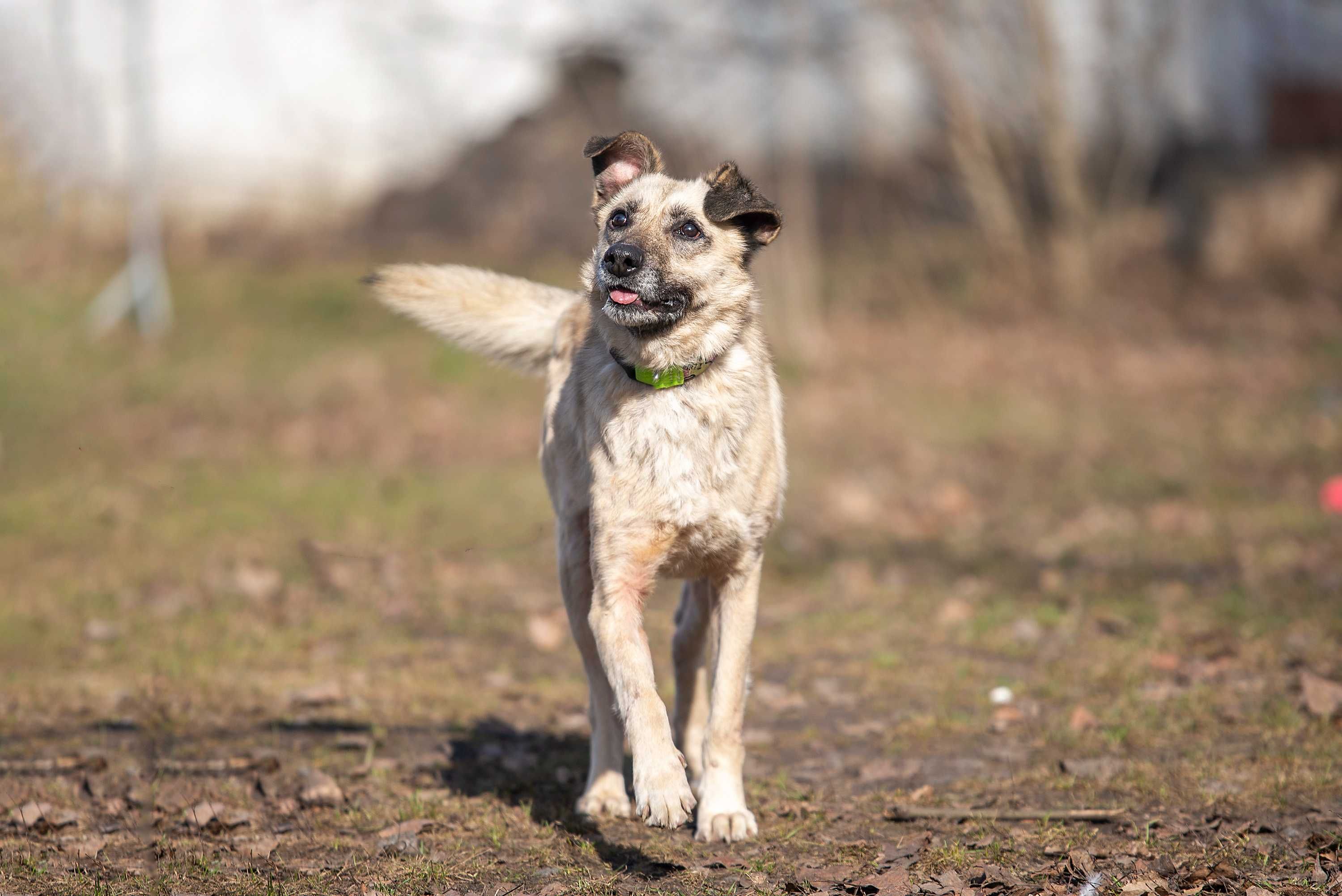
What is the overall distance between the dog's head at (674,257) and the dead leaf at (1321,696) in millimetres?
2848

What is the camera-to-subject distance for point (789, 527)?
954cm

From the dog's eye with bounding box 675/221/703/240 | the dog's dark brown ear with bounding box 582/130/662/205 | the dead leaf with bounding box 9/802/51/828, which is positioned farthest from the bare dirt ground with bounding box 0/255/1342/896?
the dog's dark brown ear with bounding box 582/130/662/205

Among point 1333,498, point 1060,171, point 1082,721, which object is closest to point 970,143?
point 1060,171

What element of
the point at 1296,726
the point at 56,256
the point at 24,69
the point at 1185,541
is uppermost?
the point at 24,69

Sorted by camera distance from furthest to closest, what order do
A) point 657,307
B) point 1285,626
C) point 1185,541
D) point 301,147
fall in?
point 301,147 < point 1185,541 < point 1285,626 < point 657,307

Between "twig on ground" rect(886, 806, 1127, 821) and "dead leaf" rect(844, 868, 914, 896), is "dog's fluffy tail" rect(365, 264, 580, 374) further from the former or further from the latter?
"dead leaf" rect(844, 868, 914, 896)

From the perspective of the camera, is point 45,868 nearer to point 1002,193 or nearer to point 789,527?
→ point 789,527

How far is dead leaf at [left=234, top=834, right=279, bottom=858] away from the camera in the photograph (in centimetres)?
389

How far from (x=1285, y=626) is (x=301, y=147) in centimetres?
1436

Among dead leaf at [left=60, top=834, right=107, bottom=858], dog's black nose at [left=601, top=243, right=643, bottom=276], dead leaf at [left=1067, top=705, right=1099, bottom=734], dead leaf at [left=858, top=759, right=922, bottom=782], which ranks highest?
dog's black nose at [left=601, top=243, right=643, bottom=276]

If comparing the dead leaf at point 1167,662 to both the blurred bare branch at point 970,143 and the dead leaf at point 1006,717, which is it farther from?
the blurred bare branch at point 970,143

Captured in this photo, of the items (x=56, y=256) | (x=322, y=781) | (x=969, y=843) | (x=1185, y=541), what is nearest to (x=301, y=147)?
(x=56, y=256)

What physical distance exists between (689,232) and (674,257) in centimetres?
15

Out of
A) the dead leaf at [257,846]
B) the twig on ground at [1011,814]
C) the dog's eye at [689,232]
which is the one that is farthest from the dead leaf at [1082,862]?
the dead leaf at [257,846]
